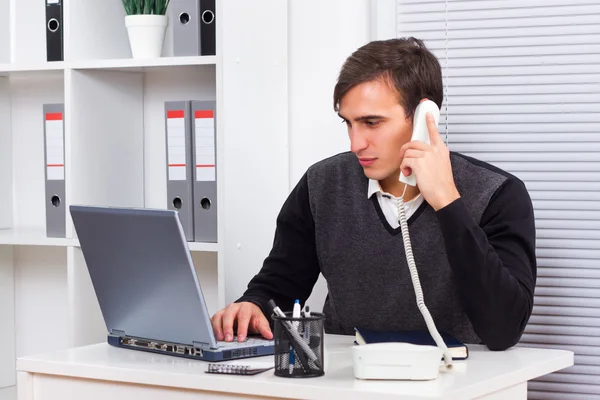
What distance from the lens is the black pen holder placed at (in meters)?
1.60

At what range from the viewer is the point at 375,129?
7.02 feet

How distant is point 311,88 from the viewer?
290 centimetres

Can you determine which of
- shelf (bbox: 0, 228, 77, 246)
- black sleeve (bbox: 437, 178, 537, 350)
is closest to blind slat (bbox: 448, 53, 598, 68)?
black sleeve (bbox: 437, 178, 537, 350)

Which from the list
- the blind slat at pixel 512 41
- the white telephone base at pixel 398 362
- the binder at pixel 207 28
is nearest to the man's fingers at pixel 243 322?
the white telephone base at pixel 398 362

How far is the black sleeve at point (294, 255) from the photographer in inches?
94.3

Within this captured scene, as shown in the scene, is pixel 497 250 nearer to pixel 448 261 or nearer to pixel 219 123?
pixel 448 261

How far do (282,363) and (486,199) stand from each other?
779 millimetres

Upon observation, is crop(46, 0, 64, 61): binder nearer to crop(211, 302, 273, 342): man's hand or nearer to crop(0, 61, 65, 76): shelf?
crop(0, 61, 65, 76): shelf

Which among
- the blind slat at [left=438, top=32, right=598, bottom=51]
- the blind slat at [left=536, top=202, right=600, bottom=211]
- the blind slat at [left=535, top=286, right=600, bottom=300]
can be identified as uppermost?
the blind slat at [left=438, top=32, right=598, bottom=51]

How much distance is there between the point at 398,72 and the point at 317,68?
72 centimetres

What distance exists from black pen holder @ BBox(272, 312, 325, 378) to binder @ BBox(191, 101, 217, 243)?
43.4 inches

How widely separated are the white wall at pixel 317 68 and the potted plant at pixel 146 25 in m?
0.40

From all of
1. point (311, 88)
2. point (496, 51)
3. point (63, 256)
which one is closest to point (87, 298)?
point (63, 256)

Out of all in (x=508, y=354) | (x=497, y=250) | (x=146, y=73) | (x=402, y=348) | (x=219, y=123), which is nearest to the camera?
(x=402, y=348)
